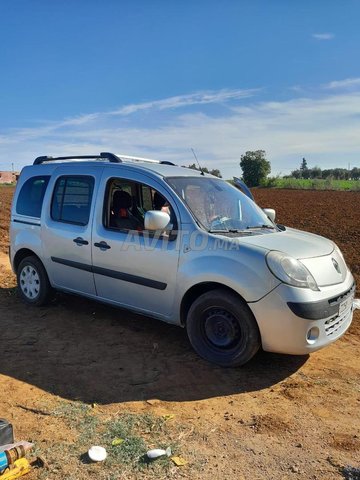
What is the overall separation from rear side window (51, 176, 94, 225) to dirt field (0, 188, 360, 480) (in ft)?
4.29

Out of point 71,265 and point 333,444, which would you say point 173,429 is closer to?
point 333,444

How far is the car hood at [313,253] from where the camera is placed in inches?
157

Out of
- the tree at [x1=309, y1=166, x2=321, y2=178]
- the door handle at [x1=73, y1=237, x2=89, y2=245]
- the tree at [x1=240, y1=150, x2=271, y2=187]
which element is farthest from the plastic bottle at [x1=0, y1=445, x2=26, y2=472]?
the tree at [x1=309, y1=166, x2=321, y2=178]

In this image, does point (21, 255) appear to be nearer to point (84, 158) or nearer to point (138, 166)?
point (84, 158)

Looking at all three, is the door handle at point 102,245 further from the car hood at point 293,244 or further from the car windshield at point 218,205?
the car hood at point 293,244

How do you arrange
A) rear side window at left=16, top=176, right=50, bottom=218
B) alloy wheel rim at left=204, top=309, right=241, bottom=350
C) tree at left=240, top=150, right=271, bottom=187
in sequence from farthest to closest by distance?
tree at left=240, top=150, right=271, bottom=187 < rear side window at left=16, top=176, right=50, bottom=218 < alloy wheel rim at left=204, top=309, right=241, bottom=350

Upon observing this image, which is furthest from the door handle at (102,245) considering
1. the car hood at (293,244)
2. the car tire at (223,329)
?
the car hood at (293,244)

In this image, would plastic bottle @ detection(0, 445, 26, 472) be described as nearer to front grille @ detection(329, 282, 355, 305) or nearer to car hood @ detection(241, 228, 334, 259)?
car hood @ detection(241, 228, 334, 259)

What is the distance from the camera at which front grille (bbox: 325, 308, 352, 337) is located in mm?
3963

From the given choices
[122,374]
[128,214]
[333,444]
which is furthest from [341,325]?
[128,214]

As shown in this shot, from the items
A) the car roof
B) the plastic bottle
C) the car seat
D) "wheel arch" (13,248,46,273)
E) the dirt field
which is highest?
the car roof

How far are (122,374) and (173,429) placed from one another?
996 millimetres

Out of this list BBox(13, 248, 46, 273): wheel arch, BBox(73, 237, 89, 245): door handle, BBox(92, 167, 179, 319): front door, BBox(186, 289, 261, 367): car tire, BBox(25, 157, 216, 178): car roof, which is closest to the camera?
BBox(186, 289, 261, 367): car tire

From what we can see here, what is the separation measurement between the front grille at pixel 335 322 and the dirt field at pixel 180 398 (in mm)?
466
